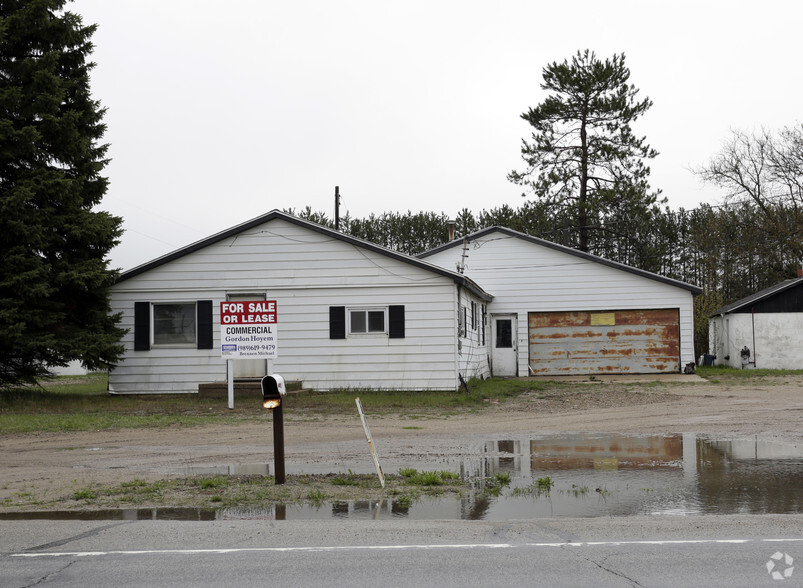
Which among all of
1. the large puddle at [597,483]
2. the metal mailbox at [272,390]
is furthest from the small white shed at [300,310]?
the metal mailbox at [272,390]

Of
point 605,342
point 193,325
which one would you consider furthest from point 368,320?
point 605,342

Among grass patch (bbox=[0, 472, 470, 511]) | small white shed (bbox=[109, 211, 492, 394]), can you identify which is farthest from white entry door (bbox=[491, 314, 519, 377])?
grass patch (bbox=[0, 472, 470, 511])

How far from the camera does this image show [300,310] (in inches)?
902

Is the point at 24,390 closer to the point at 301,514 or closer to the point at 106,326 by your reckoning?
the point at 106,326

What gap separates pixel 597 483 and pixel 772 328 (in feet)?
83.1

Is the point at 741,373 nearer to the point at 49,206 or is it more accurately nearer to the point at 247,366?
the point at 247,366

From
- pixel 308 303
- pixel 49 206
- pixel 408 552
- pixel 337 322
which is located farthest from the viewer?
pixel 308 303

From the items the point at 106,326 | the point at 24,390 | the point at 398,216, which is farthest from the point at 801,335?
the point at 398,216

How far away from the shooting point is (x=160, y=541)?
23.7ft

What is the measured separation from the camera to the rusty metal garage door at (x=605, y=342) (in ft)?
96.2

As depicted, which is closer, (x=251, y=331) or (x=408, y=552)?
(x=408, y=552)

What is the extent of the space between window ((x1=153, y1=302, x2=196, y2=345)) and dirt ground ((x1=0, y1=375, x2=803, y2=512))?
435cm

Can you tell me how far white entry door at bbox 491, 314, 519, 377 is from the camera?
3064 centimetres

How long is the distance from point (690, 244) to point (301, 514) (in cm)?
5017
